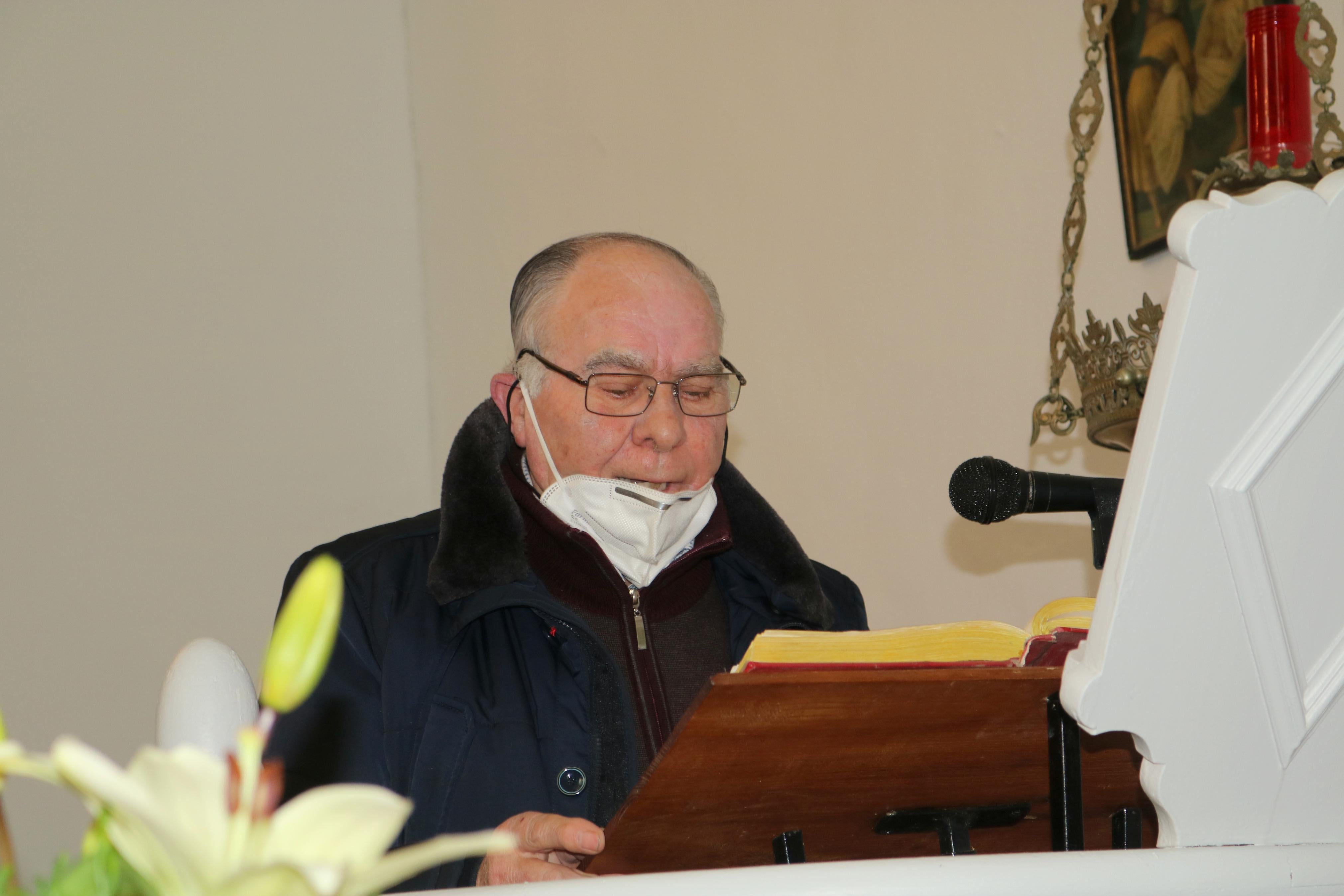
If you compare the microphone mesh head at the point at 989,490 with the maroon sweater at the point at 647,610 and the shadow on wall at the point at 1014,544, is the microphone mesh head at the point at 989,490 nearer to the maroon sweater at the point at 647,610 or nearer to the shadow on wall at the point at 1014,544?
the maroon sweater at the point at 647,610

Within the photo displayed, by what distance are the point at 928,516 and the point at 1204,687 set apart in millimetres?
2236

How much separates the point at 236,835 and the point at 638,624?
1.64 m

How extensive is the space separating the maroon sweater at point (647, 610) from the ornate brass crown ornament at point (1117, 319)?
0.59m

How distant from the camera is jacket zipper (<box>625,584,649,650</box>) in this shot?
202 centimetres

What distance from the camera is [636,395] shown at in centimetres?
214

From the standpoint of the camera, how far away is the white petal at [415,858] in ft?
1.31

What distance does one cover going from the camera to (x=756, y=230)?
3.64m

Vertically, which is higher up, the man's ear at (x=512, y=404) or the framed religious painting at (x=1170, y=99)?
the framed religious painting at (x=1170, y=99)

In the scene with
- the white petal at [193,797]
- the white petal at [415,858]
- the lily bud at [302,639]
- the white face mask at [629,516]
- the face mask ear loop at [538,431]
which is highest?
the lily bud at [302,639]

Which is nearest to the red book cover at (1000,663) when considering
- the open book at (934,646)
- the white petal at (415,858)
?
the open book at (934,646)

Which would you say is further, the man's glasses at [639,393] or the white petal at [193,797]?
the man's glasses at [639,393]

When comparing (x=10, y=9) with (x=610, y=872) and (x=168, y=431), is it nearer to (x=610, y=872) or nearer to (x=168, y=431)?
(x=168, y=431)

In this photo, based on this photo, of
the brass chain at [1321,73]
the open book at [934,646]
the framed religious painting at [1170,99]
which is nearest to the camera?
the open book at [934,646]

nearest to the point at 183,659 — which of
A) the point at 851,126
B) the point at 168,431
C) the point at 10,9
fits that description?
the point at 851,126
